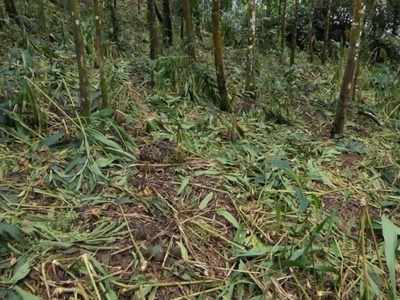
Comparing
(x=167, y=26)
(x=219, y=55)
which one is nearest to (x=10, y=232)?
(x=219, y=55)

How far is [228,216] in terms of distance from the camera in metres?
2.67

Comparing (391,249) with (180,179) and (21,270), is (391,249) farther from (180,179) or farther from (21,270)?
(21,270)

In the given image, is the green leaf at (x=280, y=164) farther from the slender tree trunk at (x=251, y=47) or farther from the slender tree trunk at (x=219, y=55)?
the slender tree trunk at (x=251, y=47)

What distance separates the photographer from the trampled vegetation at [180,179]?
2.15 m

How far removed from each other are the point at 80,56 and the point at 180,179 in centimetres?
124

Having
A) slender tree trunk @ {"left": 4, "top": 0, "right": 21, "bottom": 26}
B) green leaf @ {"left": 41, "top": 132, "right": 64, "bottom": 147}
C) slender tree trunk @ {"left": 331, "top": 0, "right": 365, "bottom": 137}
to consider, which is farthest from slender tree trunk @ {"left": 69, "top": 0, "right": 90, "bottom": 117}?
slender tree trunk @ {"left": 4, "top": 0, "right": 21, "bottom": 26}

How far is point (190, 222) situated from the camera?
2.57 metres

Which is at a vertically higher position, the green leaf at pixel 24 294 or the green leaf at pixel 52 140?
the green leaf at pixel 52 140

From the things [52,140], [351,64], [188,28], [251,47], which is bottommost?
[52,140]

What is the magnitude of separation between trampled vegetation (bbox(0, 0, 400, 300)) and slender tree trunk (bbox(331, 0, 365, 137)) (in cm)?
2

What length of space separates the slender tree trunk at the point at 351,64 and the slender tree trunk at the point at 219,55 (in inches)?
47.9

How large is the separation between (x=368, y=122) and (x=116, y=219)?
12.3 feet

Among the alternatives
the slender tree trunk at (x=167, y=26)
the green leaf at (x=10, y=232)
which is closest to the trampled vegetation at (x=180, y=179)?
the green leaf at (x=10, y=232)

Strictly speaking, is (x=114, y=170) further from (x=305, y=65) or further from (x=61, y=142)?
(x=305, y=65)
